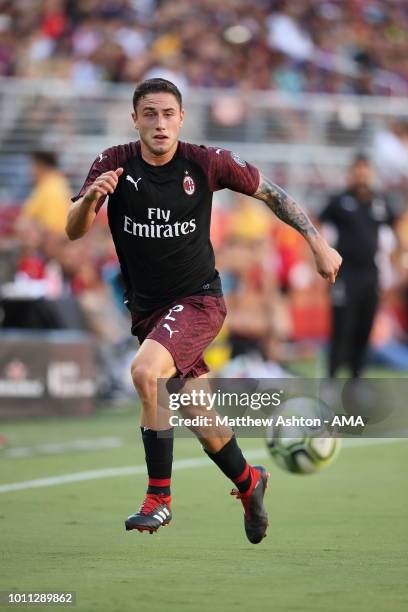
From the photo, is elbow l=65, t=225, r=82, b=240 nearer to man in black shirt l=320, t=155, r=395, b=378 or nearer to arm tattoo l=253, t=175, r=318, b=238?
arm tattoo l=253, t=175, r=318, b=238

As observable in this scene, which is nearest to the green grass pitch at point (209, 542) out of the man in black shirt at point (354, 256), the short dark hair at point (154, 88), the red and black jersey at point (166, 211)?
the red and black jersey at point (166, 211)

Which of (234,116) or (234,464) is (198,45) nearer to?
(234,116)

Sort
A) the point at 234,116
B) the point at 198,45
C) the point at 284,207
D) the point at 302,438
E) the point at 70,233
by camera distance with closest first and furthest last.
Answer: the point at 70,233, the point at 284,207, the point at 302,438, the point at 234,116, the point at 198,45

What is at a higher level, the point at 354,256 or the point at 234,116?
the point at 234,116

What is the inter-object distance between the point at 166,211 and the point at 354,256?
24.6 feet

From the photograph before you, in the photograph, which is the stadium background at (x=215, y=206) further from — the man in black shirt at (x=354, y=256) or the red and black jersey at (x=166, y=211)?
the red and black jersey at (x=166, y=211)

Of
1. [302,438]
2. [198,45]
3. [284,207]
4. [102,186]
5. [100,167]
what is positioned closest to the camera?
[102,186]

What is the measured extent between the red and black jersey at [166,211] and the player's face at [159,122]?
15 centimetres

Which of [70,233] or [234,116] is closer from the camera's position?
[70,233]

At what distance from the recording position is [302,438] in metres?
8.34

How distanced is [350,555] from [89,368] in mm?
7401

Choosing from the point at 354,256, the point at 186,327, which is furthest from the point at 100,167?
the point at 354,256

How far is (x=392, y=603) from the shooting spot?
556cm

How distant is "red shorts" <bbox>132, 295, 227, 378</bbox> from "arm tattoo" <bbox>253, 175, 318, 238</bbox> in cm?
59
